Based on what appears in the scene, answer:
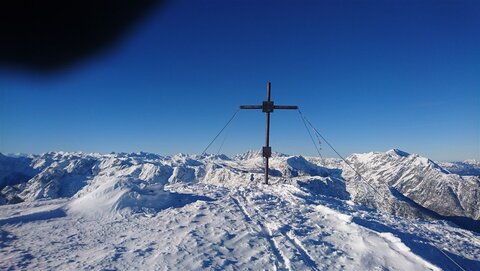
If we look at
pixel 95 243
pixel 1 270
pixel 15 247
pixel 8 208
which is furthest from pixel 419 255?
pixel 8 208

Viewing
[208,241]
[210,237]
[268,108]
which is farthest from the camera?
[268,108]

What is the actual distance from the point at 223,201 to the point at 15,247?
775 centimetres

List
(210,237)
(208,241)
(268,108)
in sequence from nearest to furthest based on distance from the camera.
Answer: (208,241)
(210,237)
(268,108)

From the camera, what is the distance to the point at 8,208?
13000 millimetres

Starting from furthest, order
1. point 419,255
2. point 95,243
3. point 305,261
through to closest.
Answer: point 95,243 → point 419,255 → point 305,261

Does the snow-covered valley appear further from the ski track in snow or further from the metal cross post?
the metal cross post

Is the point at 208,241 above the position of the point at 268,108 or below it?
below

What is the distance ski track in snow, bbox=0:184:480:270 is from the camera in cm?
732

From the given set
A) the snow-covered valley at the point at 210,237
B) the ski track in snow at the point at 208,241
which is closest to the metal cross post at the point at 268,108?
the snow-covered valley at the point at 210,237

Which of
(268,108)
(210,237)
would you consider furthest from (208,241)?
(268,108)

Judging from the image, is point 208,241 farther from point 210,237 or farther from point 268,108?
point 268,108

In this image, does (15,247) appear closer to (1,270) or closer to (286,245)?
(1,270)

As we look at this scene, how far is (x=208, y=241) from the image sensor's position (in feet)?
28.1

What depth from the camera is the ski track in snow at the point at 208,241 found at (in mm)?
7316
